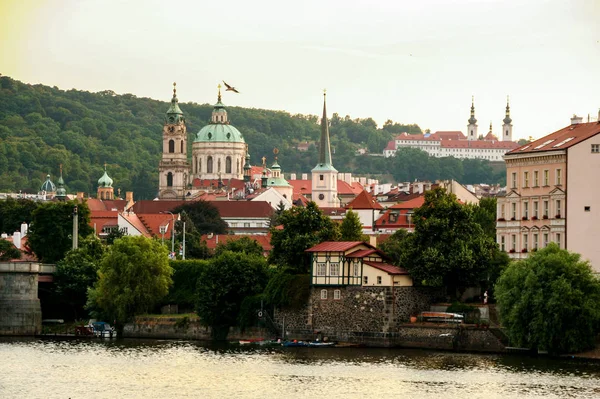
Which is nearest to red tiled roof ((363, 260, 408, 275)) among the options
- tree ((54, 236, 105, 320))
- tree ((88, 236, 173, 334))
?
tree ((88, 236, 173, 334))

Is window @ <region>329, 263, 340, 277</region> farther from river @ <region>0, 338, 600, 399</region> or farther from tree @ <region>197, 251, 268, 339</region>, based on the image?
river @ <region>0, 338, 600, 399</region>

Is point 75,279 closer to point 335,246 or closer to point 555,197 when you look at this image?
point 335,246

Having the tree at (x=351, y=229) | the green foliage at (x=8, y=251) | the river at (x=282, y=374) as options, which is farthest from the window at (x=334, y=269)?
the green foliage at (x=8, y=251)

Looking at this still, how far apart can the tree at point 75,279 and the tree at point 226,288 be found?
11916 mm

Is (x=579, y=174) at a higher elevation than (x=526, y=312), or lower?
higher

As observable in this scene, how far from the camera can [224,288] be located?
340 feet

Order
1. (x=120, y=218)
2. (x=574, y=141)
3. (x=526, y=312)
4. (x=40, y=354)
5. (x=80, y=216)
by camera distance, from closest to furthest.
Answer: (x=526, y=312)
(x=40, y=354)
(x=574, y=141)
(x=80, y=216)
(x=120, y=218)

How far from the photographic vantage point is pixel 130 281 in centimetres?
10912

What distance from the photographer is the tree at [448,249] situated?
9794cm

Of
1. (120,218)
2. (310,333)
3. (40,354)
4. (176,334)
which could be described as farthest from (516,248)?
(120,218)

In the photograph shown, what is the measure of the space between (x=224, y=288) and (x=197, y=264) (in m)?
10.8

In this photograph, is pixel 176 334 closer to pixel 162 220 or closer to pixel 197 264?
pixel 197 264

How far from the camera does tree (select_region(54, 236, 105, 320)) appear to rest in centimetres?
11406

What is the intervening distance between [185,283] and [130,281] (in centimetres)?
544
